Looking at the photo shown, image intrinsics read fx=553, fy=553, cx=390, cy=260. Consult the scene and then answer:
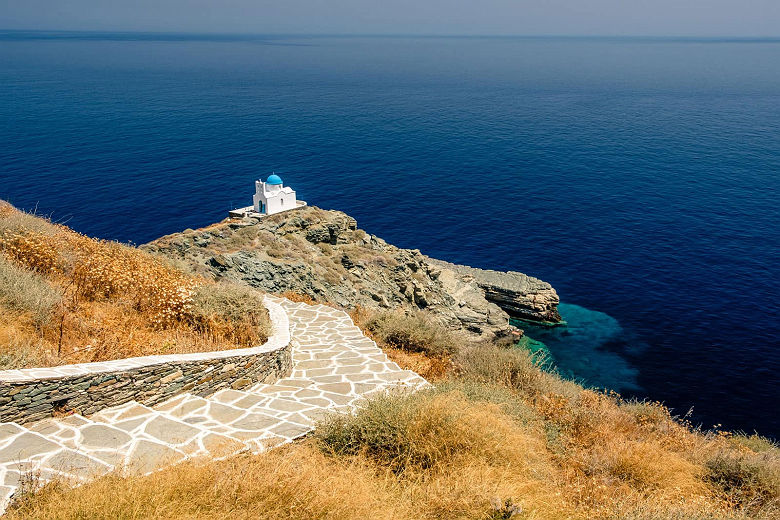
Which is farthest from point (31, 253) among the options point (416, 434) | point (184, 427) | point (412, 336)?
point (416, 434)

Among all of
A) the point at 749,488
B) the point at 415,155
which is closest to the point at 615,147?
the point at 415,155

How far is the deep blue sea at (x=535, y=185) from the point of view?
31203 millimetres

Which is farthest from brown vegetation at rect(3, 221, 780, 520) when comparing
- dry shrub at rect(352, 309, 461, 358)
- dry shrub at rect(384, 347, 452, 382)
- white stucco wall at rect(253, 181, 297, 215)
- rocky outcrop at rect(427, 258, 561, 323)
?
white stucco wall at rect(253, 181, 297, 215)

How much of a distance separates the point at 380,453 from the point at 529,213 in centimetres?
4793

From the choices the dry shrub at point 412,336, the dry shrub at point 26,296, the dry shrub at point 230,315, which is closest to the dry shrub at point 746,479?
the dry shrub at point 412,336

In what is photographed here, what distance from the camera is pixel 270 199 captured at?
41.7 metres

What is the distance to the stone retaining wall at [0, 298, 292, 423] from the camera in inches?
253

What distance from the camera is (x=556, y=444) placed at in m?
8.00

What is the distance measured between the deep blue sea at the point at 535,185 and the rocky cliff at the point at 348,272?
378 centimetres

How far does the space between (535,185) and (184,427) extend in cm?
5594

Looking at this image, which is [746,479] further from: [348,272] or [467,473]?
[348,272]

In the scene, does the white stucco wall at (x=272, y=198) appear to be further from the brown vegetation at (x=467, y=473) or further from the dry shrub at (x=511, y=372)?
the brown vegetation at (x=467, y=473)

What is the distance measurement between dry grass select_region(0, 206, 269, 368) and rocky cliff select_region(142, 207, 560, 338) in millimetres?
5509

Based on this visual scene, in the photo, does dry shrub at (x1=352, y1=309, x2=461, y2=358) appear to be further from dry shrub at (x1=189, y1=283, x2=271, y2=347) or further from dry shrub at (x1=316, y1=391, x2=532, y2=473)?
dry shrub at (x1=316, y1=391, x2=532, y2=473)
